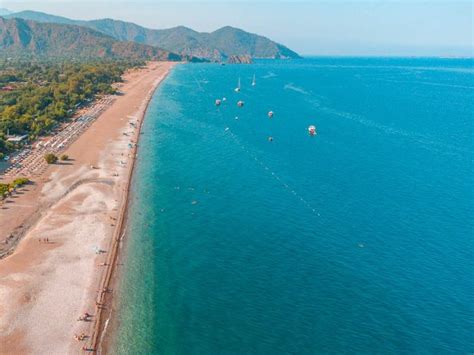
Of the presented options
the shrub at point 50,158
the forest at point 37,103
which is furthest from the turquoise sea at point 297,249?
the forest at point 37,103

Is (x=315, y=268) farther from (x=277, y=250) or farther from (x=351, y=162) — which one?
(x=351, y=162)

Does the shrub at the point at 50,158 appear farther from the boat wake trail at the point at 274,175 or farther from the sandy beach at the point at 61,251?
the boat wake trail at the point at 274,175

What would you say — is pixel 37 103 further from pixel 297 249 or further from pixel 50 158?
pixel 297 249

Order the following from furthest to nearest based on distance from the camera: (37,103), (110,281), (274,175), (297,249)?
(37,103), (274,175), (297,249), (110,281)

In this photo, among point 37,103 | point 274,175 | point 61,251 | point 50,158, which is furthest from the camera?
point 37,103

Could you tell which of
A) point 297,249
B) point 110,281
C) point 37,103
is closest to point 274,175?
point 297,249

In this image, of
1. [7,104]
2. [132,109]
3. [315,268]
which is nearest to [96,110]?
[132,109]

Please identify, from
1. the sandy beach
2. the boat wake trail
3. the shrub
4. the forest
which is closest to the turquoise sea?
the boat wake trail
